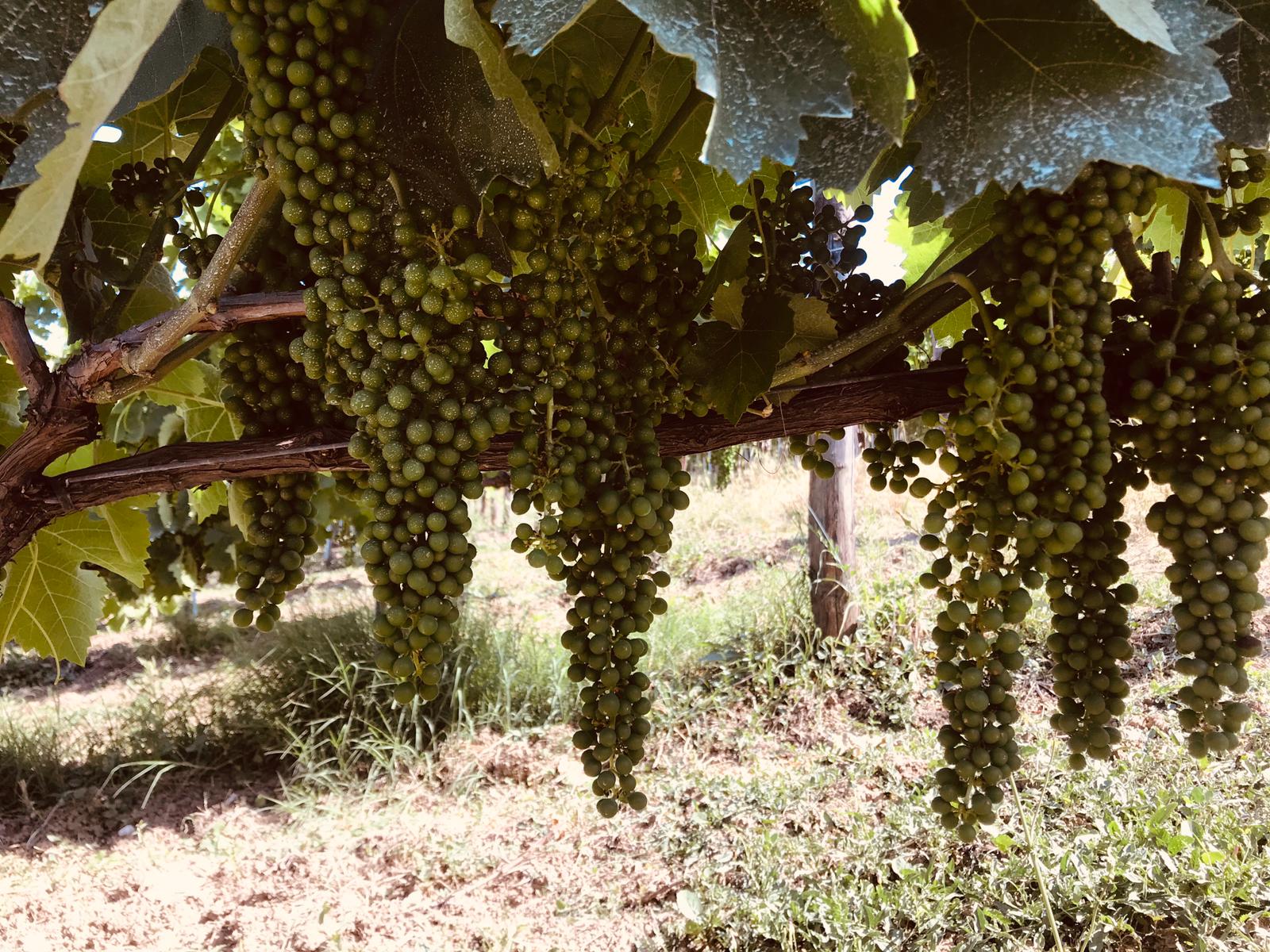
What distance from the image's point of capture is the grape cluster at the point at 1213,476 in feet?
2.64

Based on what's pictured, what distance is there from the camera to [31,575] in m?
1.63

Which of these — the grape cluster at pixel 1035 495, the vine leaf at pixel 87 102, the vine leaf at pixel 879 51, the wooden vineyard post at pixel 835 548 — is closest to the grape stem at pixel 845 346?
the grape cluster at pixel 1035 495

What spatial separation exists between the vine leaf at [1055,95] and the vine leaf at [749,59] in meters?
0.17

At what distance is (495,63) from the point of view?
0.74 meters

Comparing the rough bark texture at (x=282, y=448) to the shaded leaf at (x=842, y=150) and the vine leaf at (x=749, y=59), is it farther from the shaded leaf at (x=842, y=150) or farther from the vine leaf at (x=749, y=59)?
the vine leaf at (x=749, y=59)

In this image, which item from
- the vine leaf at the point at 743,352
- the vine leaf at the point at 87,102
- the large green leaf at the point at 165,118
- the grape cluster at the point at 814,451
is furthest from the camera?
the large green leaf at the point at 165,118

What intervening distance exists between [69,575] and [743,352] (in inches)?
55.5

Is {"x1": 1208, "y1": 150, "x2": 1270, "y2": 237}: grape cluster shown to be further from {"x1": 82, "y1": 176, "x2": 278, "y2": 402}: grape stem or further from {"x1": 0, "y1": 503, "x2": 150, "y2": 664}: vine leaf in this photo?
{"x1": 0, "y1": 503, "x2": 150, "y2": 664}: vine leaf

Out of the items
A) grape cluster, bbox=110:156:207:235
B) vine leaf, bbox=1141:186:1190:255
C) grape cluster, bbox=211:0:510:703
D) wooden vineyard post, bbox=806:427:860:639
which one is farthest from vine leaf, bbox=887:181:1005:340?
wooden vineyard post, bbox=806:427:860:639

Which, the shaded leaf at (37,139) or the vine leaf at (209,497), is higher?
the shaded leaf at (37,139)

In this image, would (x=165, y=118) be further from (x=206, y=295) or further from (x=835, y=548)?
(x=835, y=548)

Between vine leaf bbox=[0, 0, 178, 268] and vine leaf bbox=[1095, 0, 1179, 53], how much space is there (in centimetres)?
69

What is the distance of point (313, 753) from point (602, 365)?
520 centimetres

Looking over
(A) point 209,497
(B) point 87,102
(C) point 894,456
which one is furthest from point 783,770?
(B) point 87,102
